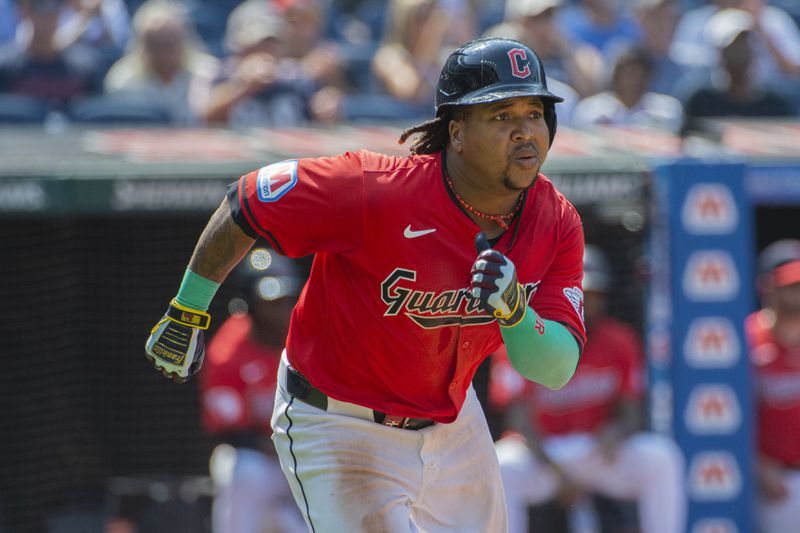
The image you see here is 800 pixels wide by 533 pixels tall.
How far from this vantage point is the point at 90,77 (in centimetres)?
781

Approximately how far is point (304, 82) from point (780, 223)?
278cm

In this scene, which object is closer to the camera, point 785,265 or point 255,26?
point 785,265

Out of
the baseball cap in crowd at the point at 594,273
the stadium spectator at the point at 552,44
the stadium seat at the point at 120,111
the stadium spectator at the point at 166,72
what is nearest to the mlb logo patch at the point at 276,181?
the baseball cap in crowd at the point at 594,273

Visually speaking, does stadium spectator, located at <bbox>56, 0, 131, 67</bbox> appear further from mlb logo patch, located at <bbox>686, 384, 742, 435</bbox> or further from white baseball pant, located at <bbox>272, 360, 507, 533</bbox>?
white baseball pant, located at <bbox>272, 360, 507, 533</bbox>

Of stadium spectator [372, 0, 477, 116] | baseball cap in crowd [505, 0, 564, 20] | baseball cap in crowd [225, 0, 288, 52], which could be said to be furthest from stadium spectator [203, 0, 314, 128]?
baseball cap in crowd [505, 0, 564, 20]

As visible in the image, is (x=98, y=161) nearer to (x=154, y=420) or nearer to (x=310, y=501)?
(x=154, y=420)

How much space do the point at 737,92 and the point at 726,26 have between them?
2.64 feet

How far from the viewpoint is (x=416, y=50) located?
25.9 ft

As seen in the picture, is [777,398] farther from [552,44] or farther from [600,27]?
[600,27]

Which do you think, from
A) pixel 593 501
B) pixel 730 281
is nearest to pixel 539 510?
pixel 593 501

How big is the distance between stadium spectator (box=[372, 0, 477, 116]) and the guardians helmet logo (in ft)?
14.2

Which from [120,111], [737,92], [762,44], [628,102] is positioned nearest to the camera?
[120,111]

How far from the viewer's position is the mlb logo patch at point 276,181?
319 centimetres

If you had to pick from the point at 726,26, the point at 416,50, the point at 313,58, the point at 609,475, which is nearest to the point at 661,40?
the point at 726,26
